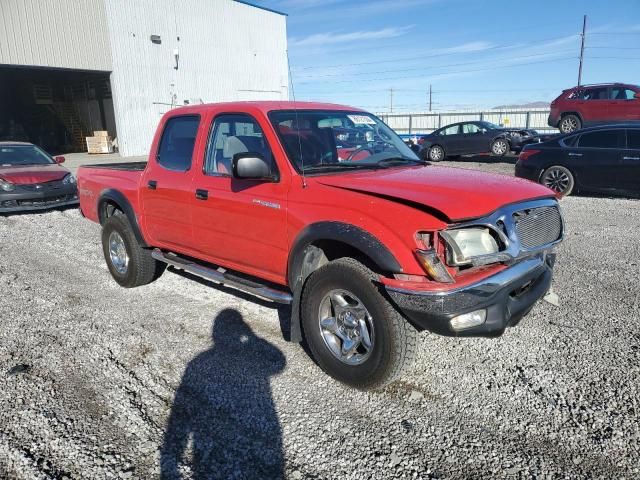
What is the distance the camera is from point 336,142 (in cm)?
412

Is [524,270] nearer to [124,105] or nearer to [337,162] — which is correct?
[337,162]

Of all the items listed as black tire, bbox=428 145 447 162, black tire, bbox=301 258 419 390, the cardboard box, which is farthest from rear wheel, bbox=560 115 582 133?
the cardboard box

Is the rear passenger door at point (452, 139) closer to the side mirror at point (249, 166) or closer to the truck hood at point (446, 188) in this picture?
the truck hood at point (446, 188)

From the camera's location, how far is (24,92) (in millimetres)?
29734

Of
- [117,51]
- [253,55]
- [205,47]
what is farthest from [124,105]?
[253,55]

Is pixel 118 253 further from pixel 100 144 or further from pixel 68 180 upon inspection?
pixel 100 144

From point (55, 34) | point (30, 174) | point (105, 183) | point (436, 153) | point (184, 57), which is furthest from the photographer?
point (184, 57)

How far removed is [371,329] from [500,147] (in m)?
17.0

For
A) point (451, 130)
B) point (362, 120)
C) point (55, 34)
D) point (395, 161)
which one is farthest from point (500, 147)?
point (55, 34)

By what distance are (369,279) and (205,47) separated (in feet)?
91.3

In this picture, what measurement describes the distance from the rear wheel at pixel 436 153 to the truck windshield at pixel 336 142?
→ 15450 millimetres

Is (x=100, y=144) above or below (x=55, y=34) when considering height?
below

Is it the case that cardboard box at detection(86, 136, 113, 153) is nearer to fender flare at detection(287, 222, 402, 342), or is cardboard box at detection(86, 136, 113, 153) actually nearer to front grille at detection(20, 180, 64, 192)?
front grille at detection(20, 180, 64, 192)

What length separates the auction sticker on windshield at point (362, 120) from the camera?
4508 mm
